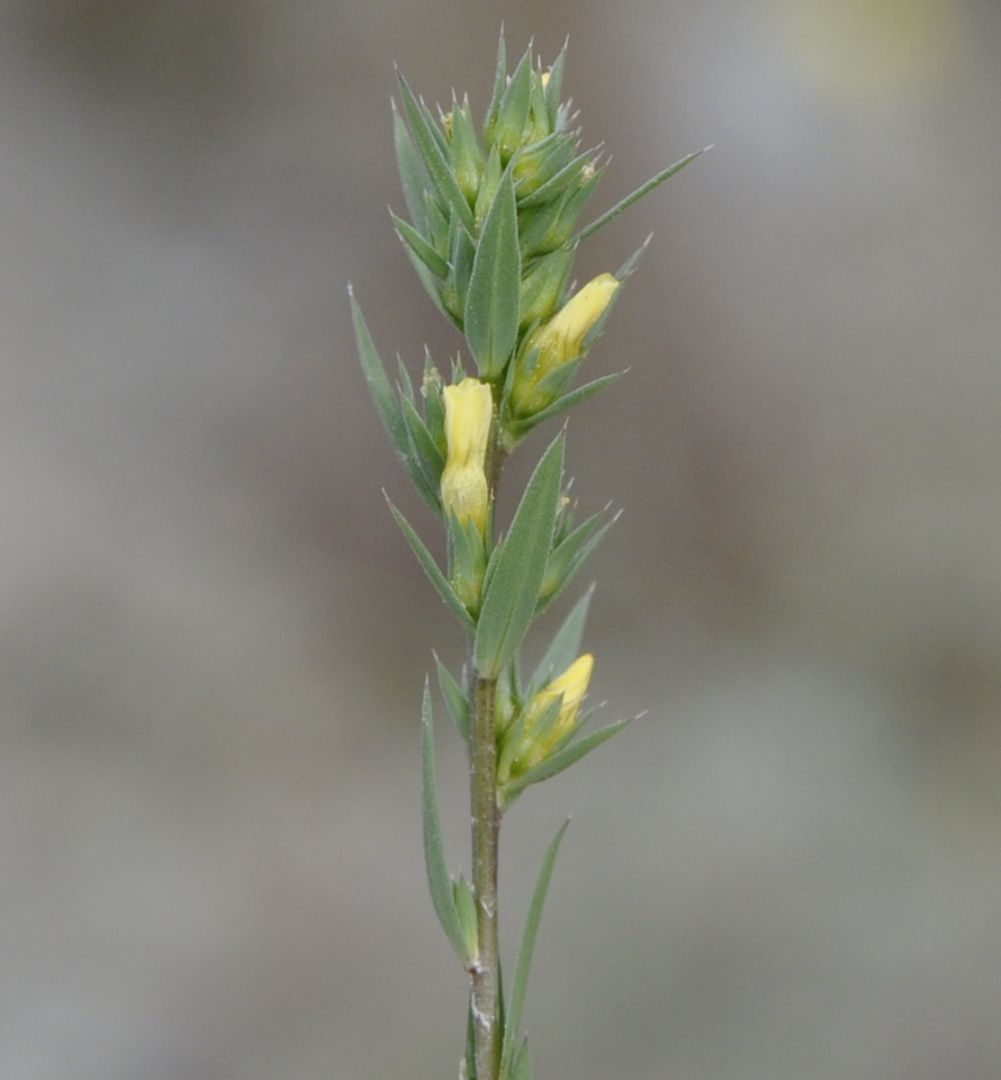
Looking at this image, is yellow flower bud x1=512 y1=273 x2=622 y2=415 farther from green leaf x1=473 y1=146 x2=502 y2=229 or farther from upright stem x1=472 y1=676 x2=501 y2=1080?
upright stem x1=472 y1=676 x2=501 y2=1080

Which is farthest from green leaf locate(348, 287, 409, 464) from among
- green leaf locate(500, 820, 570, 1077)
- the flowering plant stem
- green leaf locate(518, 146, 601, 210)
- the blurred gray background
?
the blurred gray background

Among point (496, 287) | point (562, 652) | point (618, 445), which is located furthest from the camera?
point (618, 445)

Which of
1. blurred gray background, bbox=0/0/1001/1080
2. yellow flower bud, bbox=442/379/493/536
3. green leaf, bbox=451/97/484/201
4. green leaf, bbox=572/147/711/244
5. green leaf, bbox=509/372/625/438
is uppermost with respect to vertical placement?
blurred gray background, bbox=0/0/1001/1080

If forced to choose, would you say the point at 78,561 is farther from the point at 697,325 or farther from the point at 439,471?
the point at 439,471

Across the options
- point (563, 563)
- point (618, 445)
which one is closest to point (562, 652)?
point (563, 563)

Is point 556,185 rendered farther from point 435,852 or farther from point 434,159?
point 435,852
